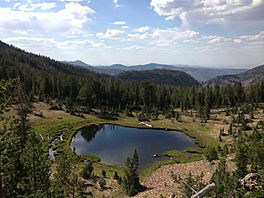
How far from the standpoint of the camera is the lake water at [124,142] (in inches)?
2950

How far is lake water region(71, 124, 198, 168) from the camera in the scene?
7494 centimetres

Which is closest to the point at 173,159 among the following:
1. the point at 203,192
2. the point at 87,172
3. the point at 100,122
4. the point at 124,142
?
the point at 124,142

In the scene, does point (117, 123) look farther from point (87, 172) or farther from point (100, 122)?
point (87, 172)

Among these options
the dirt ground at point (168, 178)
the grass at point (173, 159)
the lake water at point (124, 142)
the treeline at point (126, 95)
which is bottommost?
the lake water at point (124, 142)

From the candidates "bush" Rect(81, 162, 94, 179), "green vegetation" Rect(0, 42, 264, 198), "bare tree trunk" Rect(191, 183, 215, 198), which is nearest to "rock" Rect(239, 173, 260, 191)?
"green vegetation" Rect(0, 42, 264, 198)

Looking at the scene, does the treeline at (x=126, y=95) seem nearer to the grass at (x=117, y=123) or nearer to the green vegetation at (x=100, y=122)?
the green vegetation at (x=100, y=122)

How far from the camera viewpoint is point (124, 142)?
3501 inches

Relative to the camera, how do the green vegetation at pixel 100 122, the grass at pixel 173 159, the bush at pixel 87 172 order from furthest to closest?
the grass at pixel 173 159 → the bush at pixel 87 172 → the green vegetation at pixel 100 122

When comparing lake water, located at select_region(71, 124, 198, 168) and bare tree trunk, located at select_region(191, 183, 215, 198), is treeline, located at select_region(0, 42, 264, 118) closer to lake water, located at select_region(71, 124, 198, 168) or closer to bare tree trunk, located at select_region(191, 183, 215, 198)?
lake water, located at select_region(71, 124, 198, 168)

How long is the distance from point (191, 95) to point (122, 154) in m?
83.5

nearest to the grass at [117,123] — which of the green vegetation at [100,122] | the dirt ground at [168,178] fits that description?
the green vegetation at [100,122]

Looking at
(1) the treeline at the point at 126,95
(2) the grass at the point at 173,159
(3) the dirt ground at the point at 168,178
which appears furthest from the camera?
(1) the treeline at the point at 126,95

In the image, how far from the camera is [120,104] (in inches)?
5891

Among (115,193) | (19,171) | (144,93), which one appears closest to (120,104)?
(144,93)
